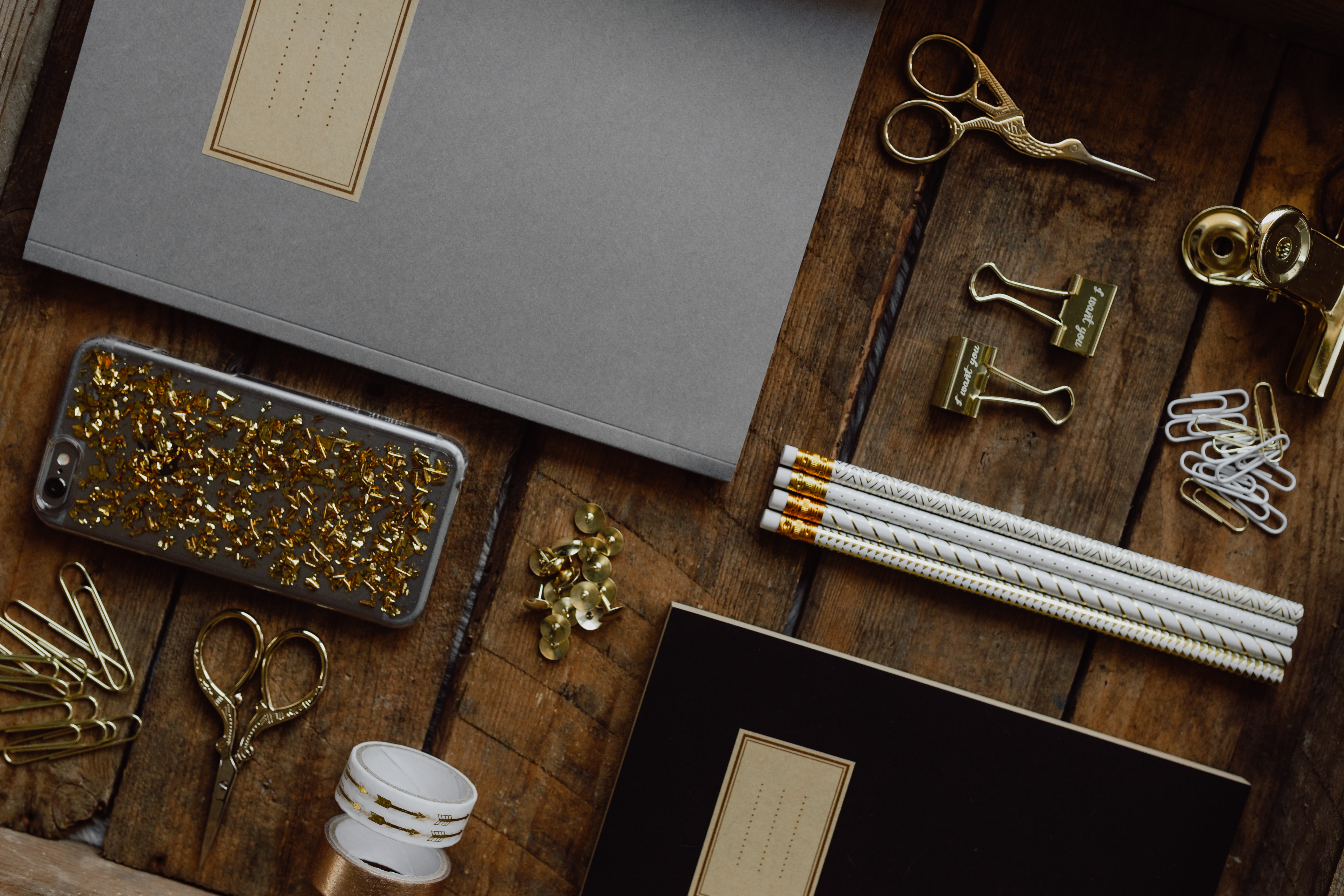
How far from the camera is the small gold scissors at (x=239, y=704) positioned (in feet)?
2.69

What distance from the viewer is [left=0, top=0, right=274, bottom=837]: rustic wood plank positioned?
827 millimetres

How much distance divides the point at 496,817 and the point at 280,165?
1.94ft

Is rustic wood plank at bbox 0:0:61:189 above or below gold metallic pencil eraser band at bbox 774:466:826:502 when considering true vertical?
above

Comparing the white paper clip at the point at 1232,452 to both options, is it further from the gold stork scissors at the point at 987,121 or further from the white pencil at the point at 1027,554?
the gold stork scissors at the point at 987,121

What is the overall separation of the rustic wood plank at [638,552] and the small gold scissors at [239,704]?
13 centimetres

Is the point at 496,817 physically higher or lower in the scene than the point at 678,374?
lower

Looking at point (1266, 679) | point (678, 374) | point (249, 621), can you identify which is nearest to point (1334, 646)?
point (1266, 679)

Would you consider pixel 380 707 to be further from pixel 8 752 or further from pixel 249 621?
Answer: pixel 8 752

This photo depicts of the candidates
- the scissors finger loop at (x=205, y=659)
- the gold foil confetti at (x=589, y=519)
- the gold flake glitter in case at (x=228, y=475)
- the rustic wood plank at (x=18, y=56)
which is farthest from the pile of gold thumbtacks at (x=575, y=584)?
the rustic wood plank at (x=18, y=56)

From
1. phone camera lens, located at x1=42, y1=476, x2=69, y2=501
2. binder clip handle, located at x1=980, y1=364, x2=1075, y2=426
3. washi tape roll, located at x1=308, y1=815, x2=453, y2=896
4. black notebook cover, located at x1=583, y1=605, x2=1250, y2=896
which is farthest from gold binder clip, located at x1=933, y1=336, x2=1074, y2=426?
phone camera lens, located at x1=42, y1=476, x2=69, y2=501

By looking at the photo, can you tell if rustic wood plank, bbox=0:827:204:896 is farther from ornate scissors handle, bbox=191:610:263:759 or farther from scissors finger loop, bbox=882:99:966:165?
scissors finger loop, bbox=882:99:966:165

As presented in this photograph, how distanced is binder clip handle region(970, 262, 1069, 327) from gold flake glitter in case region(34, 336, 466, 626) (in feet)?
1.62

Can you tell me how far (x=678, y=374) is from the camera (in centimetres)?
81

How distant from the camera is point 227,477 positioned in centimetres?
81
